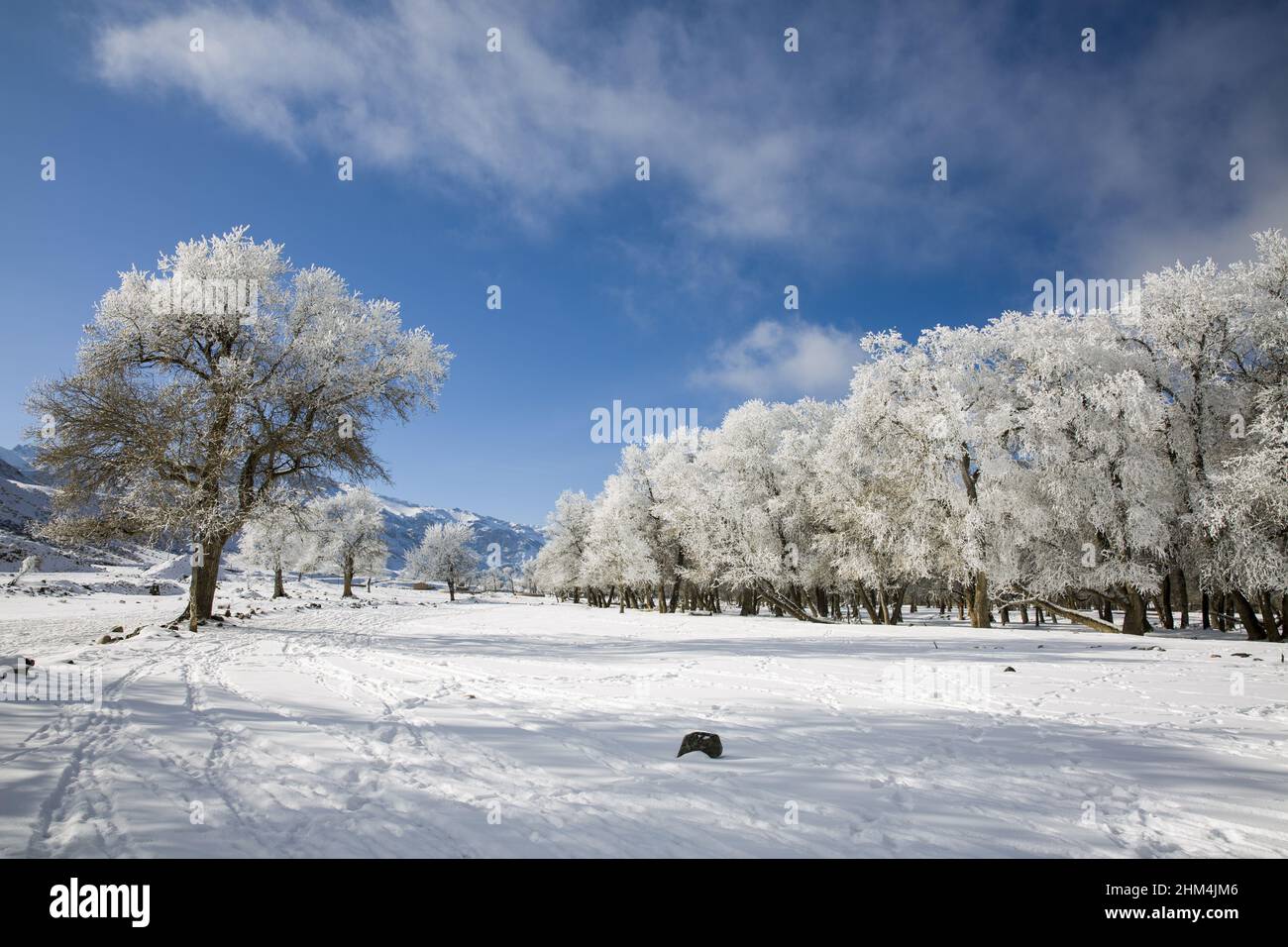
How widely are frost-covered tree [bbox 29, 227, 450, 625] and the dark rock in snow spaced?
17.2 metres

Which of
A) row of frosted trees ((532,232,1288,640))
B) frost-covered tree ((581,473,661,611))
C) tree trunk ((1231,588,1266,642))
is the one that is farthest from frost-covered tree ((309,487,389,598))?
tree trunk ((1231,588,1266,642))

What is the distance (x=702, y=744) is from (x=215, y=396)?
1873 centimetres

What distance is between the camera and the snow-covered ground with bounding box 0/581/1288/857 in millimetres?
4211

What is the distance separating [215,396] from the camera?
58.3ft

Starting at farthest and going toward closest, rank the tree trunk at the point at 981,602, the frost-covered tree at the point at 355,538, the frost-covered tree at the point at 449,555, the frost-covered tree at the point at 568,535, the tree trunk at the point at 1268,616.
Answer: the frost-covered tree at the point at 449,555 → the frost-covered tree at the point at 568,535 → the frost-covered tree at the point at 355,538 → the tree trunk at the point at 981,602 → the tree trunk at the point at 1268,616

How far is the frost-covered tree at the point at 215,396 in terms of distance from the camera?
17422 millimetres

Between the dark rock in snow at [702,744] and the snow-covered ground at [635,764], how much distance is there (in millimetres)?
172

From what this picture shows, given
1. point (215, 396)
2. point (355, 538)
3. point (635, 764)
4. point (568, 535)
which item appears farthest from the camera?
point (568, 535)

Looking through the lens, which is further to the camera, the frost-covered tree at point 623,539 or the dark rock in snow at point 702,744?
the frost-covered tree at point 623,539

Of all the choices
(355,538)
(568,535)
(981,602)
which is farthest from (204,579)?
(568,535)

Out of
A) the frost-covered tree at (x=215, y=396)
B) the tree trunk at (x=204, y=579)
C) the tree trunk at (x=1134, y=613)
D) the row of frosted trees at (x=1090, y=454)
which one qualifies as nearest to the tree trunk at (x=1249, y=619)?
the row of frosted trees at (x=1090, y=454)

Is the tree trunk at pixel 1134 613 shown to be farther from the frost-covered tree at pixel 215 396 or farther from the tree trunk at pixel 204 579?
the tree trunk at pixel 204 579

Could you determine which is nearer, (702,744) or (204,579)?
(702,744)

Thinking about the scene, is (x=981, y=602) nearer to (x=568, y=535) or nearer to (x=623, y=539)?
(x=623, y=539)
